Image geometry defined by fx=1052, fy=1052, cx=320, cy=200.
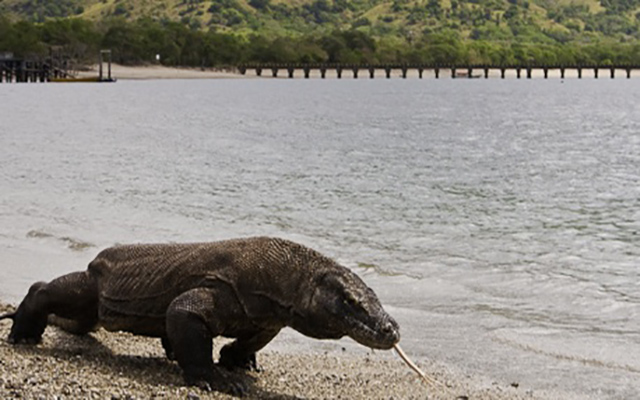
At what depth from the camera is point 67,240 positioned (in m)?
17.3

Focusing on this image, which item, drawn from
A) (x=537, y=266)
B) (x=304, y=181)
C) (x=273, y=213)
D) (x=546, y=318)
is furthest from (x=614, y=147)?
(x=546, y=318)

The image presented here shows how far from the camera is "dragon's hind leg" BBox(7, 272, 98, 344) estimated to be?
8.36m

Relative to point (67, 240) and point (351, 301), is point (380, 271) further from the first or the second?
point (351, 301)

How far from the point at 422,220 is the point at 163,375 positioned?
552 inches

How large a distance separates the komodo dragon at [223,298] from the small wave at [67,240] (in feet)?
27.4

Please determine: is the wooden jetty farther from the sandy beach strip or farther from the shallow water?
the sandy beach strip

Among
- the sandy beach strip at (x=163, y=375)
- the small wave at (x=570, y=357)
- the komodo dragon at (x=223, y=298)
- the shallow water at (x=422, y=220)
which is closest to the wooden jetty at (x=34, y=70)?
the shallow water at (x=422, y=220)

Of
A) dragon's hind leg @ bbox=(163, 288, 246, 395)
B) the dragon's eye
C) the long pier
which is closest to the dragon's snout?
the dragon's eye

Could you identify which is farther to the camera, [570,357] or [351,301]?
[570,357]

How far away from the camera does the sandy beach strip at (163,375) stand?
7074mm

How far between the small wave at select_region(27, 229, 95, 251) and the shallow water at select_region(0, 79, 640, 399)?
0.02 meters

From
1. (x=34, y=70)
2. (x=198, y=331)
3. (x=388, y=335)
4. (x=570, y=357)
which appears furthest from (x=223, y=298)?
(x=34, y=70)

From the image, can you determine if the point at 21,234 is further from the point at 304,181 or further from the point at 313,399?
the point at 304,181

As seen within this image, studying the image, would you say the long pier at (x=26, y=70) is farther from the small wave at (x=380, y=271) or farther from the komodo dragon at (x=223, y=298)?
the komodo dragon at (x=223, y=298)
